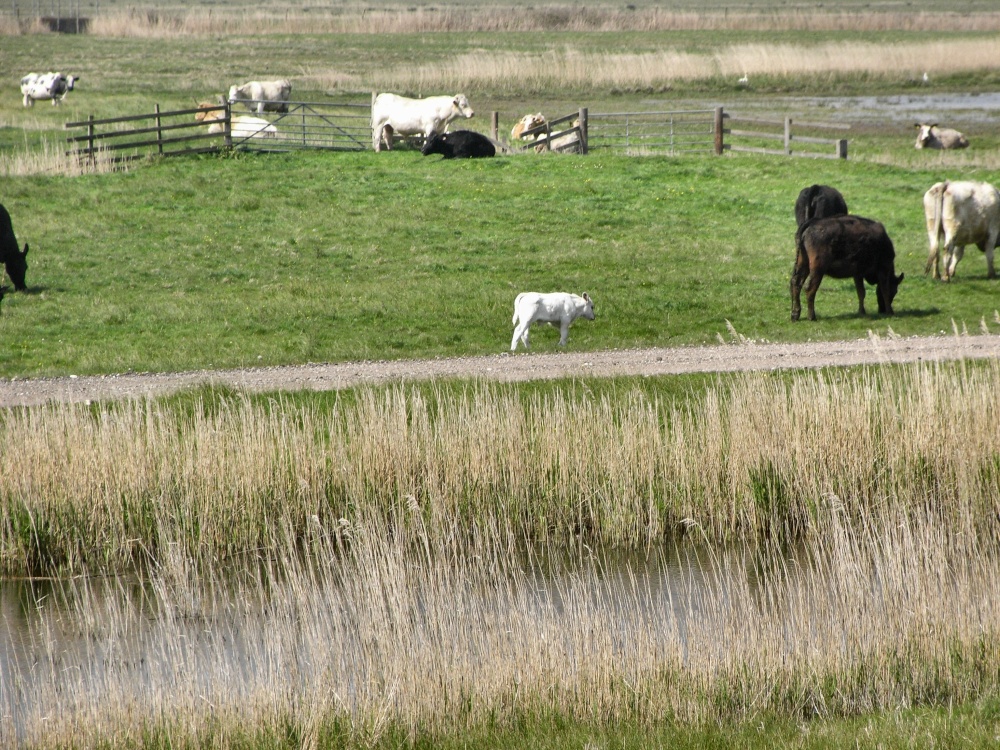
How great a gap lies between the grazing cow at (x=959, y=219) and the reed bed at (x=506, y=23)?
57.2 m

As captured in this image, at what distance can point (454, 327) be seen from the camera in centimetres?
1780

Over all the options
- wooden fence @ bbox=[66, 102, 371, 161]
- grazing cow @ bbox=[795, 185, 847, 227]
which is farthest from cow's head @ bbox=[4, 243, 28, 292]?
grazing cow @ bbox=[795, 185, 847, 227]

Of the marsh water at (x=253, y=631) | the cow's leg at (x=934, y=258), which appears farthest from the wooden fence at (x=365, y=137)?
the marsh water at (x=253, y=631)

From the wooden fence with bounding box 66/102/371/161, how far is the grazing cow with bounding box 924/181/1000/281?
16911 mm

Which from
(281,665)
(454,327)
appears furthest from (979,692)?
(454,327)

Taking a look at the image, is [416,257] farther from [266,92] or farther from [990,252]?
[266,92]

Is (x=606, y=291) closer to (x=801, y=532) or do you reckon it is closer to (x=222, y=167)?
(x=801, y=532)

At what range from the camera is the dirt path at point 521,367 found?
14.2 meters

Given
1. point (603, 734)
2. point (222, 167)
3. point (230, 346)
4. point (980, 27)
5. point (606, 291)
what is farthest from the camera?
point (980, 27)

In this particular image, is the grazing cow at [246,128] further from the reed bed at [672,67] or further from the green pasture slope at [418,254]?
the reed bed at [672,67]

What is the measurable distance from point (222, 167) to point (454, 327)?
13.8 metres

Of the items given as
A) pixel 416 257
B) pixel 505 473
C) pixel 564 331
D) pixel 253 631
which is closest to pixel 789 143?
pixel 416 257

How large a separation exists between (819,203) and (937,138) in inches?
586

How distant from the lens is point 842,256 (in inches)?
694
